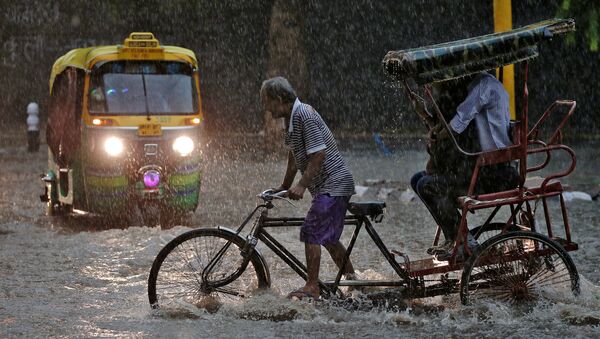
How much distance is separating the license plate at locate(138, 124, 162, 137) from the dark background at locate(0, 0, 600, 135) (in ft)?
31.7

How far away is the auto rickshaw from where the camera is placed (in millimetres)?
10875

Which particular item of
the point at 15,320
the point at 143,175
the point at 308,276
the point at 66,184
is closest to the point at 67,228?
the point at 66,184

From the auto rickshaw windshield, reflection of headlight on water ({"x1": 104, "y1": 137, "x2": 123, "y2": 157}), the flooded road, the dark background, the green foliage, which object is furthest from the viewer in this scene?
the dark background

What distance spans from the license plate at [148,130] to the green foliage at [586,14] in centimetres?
727

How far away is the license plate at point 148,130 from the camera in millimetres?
10895

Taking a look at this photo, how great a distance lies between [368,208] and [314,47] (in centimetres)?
1693

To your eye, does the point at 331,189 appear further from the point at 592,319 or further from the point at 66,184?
the point at 66,184

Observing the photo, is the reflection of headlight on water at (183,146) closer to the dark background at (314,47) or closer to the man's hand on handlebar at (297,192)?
the man's hand on handlebar at (297,192)

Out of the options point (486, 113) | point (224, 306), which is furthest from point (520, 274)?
point (224, 306)

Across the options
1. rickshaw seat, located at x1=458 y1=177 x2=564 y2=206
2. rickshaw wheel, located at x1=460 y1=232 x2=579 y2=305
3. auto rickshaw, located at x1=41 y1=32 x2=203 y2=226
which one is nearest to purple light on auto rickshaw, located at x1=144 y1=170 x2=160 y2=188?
auto rickshaw, located at x1=41 y1=32 x2=203 y2=226

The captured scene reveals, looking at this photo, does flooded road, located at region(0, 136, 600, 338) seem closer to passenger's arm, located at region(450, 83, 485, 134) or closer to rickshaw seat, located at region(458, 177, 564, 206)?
rickshaw seat, located at region(458, 177, 564, 206)

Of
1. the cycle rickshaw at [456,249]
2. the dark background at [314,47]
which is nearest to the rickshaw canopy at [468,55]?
the cycle rickshaw at [456,249]

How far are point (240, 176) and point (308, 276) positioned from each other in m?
9.74

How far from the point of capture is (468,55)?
21.4 feet
